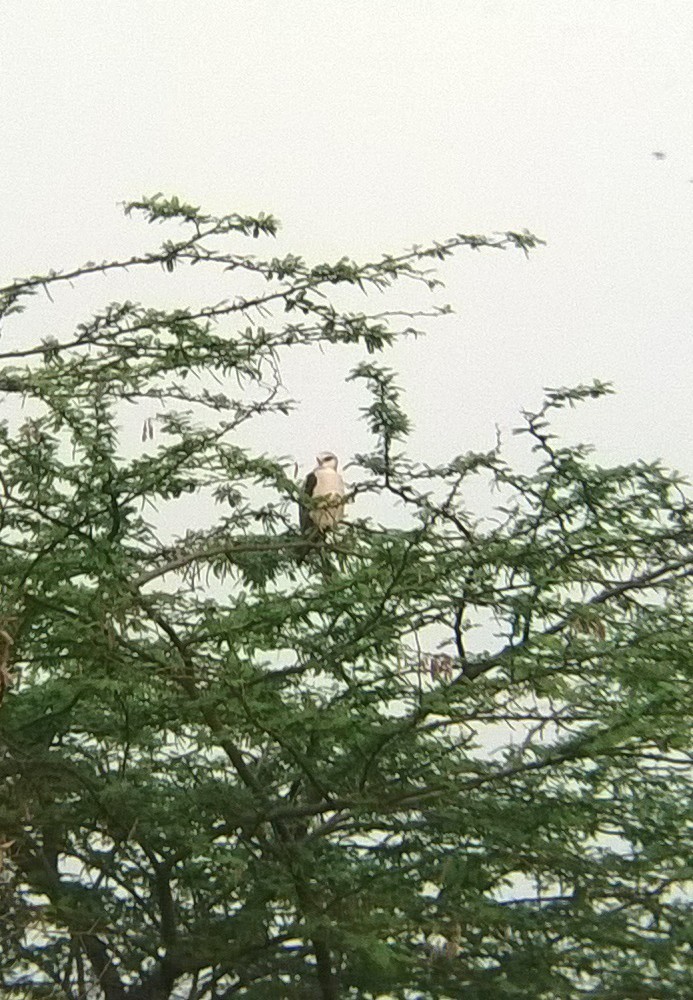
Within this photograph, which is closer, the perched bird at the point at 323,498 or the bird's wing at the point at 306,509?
the perched bird at the point at 323,498

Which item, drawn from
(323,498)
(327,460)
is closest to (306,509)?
(323,498)

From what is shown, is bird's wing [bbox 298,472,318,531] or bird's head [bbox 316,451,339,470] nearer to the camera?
bird's wing [bbox 298,472,318,531]

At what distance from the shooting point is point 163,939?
7.06 metres

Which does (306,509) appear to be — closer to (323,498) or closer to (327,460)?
(323,498)

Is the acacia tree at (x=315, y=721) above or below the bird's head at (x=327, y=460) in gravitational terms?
below

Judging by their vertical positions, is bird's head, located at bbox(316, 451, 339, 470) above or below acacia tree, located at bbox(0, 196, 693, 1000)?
above

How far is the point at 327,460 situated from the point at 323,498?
6.50 feet

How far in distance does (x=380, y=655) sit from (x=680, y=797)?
1967mm

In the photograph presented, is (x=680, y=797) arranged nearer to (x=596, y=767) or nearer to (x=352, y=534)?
(x=596, y=767)

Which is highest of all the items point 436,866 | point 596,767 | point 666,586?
point 666,586

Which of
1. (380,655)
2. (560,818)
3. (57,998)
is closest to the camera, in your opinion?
(380,655)

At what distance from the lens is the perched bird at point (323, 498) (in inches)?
250

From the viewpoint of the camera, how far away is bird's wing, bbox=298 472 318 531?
7.06 m

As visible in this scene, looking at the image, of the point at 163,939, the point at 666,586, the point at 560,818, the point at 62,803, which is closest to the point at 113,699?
the point at 62,803
